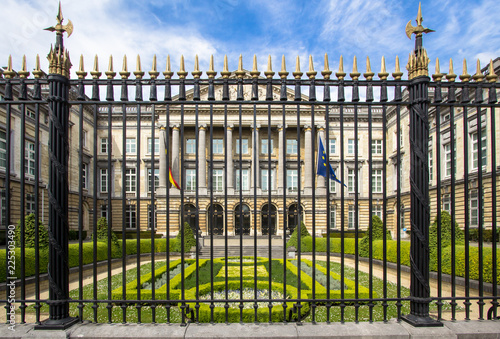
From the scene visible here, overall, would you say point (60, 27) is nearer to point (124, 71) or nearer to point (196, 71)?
point (124, 71)

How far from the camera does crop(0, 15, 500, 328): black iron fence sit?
3369 millimetres

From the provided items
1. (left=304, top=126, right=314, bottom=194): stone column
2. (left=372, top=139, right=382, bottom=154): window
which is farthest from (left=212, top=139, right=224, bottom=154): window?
(left=372, top=139, right=382, bottom=154): window

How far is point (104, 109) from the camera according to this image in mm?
28797

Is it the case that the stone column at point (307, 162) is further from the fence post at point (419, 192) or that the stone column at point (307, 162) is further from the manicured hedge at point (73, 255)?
the fence post at point (419, 192)

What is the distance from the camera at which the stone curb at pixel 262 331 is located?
3.15 metres

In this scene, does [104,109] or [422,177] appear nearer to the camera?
[422,177]

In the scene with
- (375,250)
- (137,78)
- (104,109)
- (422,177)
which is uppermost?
(104,109)

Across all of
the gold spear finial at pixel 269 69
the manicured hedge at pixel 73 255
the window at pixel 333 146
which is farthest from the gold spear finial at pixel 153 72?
the window at pixel 333 146

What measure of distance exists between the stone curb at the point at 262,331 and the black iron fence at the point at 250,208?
0.14 m

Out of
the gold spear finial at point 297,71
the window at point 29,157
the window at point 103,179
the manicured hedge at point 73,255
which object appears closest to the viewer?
the gold spear finial at point 297,71

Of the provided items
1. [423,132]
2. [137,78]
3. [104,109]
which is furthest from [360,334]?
[104,109]

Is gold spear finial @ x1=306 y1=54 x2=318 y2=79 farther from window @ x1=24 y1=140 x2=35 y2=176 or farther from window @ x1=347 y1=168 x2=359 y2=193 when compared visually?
window @ x1=347 y1=168 x2=359 y2=193

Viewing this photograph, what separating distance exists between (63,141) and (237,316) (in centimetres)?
416

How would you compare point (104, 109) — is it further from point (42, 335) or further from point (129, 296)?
point (42, 335)
